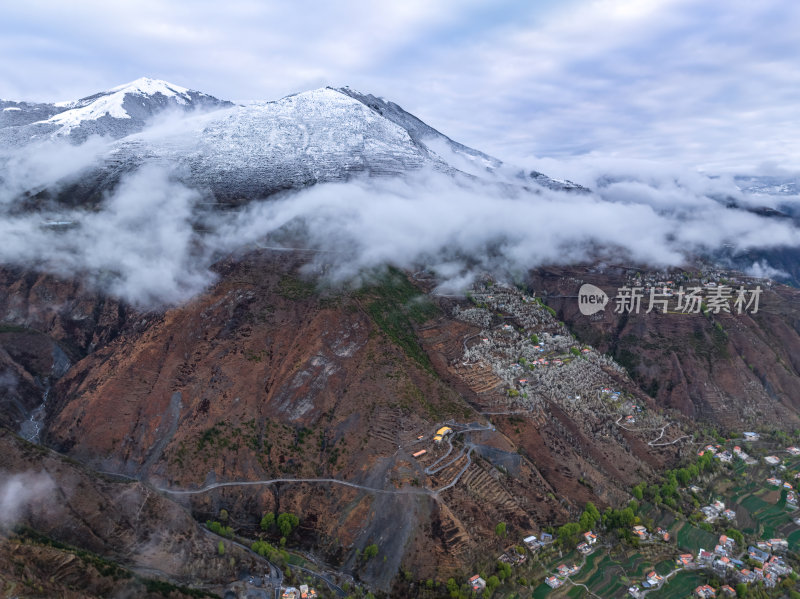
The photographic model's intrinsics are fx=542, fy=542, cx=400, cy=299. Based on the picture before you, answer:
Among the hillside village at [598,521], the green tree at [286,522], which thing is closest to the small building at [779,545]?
the hillside village at [598,521]

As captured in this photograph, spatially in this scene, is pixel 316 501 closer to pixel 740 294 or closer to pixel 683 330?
pixel 683 330

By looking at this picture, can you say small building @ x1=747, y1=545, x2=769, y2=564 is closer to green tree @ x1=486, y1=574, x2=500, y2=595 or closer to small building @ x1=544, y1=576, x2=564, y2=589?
small building @ x1=544, y1=576, x2=564, y2=589

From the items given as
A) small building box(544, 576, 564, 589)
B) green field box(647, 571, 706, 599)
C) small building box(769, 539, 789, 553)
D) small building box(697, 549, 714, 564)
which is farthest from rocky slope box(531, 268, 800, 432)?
small building box(544, 576, 564, 589)

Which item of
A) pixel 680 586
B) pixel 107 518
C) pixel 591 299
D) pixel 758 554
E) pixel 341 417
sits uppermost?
pixel 591 299

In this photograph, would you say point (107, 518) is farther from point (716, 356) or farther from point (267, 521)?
point (716, 356)

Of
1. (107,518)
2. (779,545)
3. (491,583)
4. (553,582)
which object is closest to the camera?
(107,518)

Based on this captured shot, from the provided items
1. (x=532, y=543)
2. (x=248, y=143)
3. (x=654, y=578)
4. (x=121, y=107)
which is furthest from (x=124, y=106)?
(x=654, y=578)

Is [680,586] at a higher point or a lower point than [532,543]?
lower

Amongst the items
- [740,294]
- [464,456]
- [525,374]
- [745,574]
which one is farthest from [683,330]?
[464,456]
